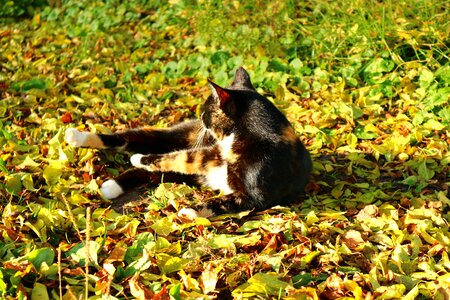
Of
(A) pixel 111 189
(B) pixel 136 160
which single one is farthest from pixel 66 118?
(A) pixel 111 189

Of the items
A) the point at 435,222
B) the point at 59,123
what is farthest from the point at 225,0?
the point at 435,222

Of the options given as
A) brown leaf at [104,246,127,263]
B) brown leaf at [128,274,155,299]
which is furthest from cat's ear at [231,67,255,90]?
brown leaf at [128,274,155,299]

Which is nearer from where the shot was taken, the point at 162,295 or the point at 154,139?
the point at 162,295

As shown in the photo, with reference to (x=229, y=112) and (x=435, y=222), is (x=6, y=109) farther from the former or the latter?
(x=435, y=222)

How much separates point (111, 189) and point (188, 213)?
670mm

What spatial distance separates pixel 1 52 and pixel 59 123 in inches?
97.0

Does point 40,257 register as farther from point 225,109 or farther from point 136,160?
point 225,109

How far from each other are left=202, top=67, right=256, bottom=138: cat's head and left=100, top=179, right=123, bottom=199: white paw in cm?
67

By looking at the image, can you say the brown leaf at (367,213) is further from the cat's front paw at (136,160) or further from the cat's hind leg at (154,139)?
the cat's front paw at (136,160)

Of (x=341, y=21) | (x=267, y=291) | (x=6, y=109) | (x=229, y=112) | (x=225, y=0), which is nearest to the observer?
(x=267, y=291)

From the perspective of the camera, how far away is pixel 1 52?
21.7ft

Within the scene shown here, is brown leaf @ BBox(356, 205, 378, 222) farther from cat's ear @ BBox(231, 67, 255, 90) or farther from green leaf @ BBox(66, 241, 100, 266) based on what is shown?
Answer: green leaf @ BBox(66, 241, 100, 266)

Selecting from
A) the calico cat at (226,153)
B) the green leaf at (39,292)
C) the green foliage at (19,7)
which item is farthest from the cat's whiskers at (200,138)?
the green foliage at (19,7)

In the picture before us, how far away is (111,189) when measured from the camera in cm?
372
